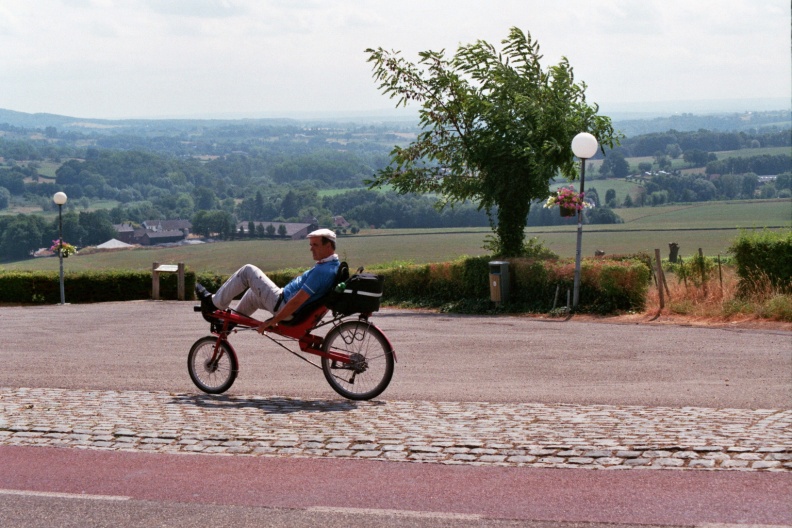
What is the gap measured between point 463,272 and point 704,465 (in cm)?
1789

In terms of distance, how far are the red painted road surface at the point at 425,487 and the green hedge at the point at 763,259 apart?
12.8 meters

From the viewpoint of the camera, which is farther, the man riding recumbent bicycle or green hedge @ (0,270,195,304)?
green hedge @ (0,270,195,304)

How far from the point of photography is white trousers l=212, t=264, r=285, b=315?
8719mm

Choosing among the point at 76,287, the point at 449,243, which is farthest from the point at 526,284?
the point at 449,243

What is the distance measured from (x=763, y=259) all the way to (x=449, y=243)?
6263 centimetres

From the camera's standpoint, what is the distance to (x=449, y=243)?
264ft

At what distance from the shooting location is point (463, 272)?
2398 cm

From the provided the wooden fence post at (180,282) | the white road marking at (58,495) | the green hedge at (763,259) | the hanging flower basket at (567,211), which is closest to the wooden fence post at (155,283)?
the wooden fence post at (180,282)

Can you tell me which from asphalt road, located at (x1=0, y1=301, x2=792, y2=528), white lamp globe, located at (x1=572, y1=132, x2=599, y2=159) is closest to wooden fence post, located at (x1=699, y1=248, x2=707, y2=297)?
asphalt road, located at (x1=0, y1=301, x2=792, y2=528)

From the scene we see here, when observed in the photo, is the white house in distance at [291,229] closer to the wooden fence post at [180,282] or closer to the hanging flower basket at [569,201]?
the wooden fence post at [180,282]

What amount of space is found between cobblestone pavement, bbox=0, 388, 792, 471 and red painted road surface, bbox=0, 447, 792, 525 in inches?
8.9

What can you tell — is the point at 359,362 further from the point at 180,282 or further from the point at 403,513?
the point at 180,282

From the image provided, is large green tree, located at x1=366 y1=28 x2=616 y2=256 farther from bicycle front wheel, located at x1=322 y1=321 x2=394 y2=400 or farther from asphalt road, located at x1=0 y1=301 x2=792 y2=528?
bicycle front wheel, located at x1=322 y1=321 x2=394 y2=400

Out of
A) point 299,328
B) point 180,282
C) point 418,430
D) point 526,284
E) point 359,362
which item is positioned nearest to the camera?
point 418,430
